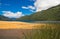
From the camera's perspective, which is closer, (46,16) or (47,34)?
(47,34)

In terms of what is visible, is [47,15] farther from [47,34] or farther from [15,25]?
[47,34]

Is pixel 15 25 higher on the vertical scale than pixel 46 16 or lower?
lower

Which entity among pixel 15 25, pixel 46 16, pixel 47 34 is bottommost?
pixel 47 34

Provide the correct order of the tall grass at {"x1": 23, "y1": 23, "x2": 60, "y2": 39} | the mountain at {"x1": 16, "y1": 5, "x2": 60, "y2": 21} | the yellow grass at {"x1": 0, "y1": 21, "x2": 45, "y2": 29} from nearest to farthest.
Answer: the tall grass at {"x1": 23, "y1": 23, "x2": 60, "y2": 39}, the yellow grass at {"x1": 0, "y1": 21, "x2": 45, "y2": 29}, the mountain at {"x1": 16, "y1": 5, "x2": 60, "y2": 21}

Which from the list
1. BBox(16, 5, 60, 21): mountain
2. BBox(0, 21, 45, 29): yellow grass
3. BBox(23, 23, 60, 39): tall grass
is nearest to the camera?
BBox(23, 23, 60, 39): tall grass

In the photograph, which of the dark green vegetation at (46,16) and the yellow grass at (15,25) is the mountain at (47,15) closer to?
the dark green vegetation at (46,16)

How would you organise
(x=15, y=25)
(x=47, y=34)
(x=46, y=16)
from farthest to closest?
1. (x=46, y=16)
2. (x=15, y=25)
3. (x=47, y=34)

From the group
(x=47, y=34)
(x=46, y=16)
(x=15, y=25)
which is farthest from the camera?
(x=46, y=16)

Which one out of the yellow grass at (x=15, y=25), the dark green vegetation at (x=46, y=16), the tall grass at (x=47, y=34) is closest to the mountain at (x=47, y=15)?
the dark green vegetation at (x=46, y=16)

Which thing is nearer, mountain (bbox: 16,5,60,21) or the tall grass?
the tall grass

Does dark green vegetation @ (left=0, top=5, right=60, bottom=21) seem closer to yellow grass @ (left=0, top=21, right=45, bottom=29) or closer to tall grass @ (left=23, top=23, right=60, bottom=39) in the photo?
yellow grass @ (left=0, top=21, right=45, bottom=29)

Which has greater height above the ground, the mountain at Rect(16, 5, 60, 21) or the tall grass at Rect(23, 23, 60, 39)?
the mountain at Rect(16, 5, 60, 21)

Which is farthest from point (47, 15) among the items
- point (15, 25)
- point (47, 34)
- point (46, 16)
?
point (47, 34)

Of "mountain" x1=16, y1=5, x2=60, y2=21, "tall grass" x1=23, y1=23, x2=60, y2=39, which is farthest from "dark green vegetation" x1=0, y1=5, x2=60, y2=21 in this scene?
"tall grass" x1=23, y1=23, x2=60, y2=39
